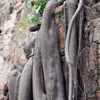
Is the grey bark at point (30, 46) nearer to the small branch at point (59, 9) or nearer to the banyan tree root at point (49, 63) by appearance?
the banyan tree root at point (49, 63)

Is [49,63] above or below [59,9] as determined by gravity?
below

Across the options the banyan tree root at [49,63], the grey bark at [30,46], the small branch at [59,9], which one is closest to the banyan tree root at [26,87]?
the banyan tree root at [49,63]

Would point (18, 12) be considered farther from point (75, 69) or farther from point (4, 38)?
point (75, 69)

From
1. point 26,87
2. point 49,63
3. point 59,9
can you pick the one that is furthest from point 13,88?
point 59,9

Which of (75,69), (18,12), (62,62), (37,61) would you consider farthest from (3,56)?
(75,69)

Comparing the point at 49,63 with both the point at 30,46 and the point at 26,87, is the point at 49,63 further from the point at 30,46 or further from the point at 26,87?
the point at 30,46

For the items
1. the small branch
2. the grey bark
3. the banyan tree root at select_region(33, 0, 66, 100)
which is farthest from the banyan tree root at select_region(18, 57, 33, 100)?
the small branch

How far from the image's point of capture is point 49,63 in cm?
148

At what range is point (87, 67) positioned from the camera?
1.30 m

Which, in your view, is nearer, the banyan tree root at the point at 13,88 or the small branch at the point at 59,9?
the small branch at the point at 59,9

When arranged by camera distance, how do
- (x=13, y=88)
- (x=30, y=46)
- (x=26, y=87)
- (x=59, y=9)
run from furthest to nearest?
(x=30, y=46)
(x=13, y=88)
(x=26, y=87)
(x=59, y=9)

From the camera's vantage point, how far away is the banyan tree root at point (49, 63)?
1.43 m

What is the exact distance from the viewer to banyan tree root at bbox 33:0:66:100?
1.43 metres

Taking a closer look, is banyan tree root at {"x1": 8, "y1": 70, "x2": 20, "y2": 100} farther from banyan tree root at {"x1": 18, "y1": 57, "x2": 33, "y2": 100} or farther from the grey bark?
the grey bark
